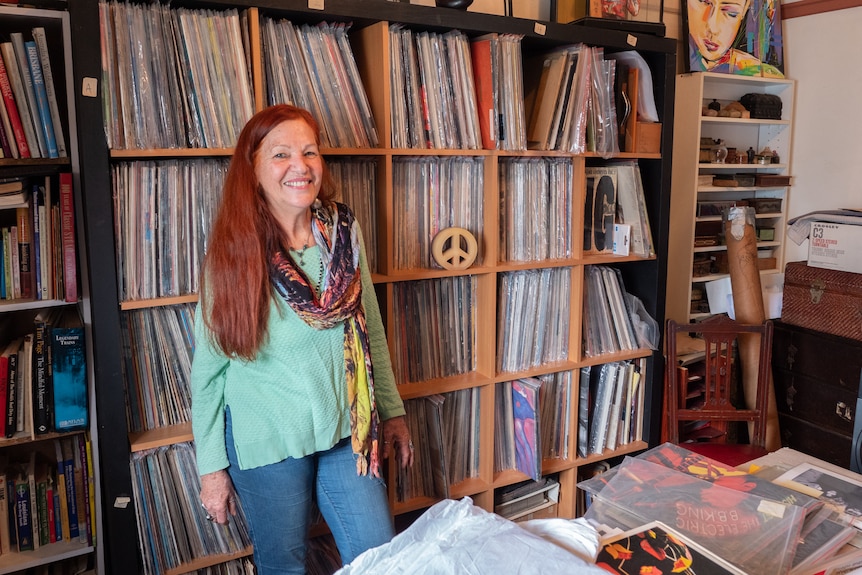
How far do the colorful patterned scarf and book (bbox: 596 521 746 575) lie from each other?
1.96 feet

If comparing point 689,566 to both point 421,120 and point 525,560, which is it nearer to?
point 525,560

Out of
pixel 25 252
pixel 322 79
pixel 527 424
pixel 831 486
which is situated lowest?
pixel 527 424

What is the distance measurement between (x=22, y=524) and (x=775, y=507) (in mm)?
1795

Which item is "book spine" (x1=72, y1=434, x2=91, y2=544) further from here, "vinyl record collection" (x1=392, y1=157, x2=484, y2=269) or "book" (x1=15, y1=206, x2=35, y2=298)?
"vinyl record collection" (x1=392, y1=157, x2=484, y2=269)

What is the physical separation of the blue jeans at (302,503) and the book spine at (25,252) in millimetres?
637

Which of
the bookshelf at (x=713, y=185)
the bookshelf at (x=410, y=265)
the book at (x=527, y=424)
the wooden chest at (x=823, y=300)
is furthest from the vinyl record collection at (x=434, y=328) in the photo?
the wooden chest at (x=823, y=300)

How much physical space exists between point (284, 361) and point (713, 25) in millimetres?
2517

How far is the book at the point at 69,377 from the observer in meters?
1.70

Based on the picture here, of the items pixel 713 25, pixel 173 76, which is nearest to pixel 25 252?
pixel 173 76

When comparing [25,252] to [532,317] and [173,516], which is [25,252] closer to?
[173,516]

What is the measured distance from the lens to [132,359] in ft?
5.67

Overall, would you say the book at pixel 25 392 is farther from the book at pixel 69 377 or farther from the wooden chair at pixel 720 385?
the wooden chair at pixel 720 385

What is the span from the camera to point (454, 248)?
6.69 ft

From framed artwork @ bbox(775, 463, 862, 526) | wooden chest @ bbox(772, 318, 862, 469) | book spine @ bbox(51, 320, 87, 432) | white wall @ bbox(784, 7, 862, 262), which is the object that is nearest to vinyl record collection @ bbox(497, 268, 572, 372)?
framed artwork @ bbox(775, 463, 862, 526)
